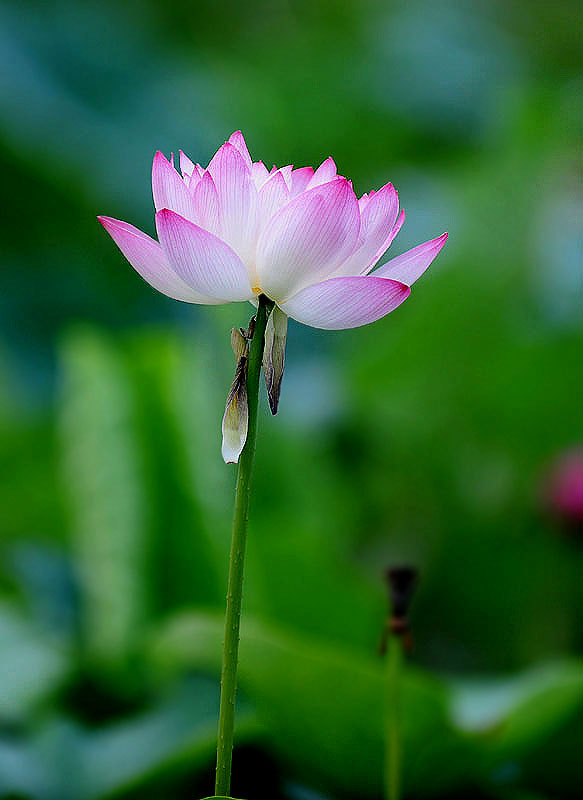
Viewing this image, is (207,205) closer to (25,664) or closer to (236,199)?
(236,199)

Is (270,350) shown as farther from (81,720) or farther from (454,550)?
(454,550)

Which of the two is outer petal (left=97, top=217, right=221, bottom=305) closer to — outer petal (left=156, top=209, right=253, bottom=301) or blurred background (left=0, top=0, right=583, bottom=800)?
outer petal (left=156, top=209, right=253, bottom=301)

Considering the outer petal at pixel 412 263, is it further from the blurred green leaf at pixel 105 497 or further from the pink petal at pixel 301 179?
the blurred green leaf at pixel 105 497

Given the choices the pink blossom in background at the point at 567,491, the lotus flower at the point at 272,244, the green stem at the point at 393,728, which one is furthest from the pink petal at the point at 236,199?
the pink blossom in background at the point at 567,491

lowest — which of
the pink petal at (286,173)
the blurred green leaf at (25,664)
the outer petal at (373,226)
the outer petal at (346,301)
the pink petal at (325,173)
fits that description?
the blurred green leaf at (25,664)

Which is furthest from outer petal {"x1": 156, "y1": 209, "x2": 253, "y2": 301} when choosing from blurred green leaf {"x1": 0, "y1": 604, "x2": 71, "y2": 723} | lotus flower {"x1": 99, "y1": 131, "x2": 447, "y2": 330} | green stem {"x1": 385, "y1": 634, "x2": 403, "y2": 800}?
blurred green leaf {"x1": 0, "y1": 604, "x2": 71, "y2": 723}

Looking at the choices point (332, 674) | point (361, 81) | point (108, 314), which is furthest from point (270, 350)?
point (361, 81)

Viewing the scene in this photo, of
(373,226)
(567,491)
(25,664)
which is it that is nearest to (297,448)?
(567,491)
